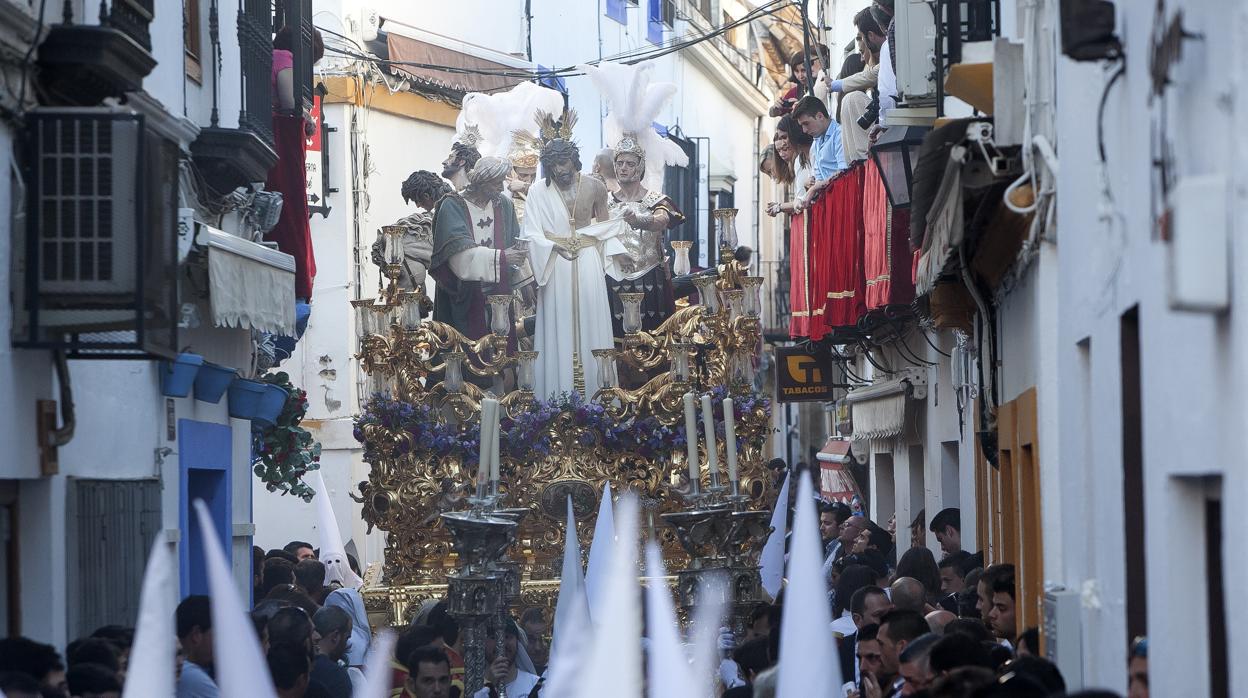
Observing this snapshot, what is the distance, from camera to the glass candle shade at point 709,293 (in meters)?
14.4

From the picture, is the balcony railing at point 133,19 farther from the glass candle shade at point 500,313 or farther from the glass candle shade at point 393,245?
the glass candle shade at point 500,313

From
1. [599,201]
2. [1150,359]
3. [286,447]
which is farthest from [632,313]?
[1150,359]

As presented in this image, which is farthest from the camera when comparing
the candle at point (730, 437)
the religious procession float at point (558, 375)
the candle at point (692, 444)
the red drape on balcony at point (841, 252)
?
the red drape on balcony at point (841, 252)

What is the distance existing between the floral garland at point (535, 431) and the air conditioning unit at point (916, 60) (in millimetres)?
2296

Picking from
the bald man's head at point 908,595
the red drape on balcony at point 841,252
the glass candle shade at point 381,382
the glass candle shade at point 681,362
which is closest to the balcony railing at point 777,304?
the red drape on balcony at point 841,252

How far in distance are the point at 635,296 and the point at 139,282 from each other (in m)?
5.40

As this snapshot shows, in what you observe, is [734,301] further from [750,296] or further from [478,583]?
[478,583]

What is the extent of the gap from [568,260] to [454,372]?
4.27ft

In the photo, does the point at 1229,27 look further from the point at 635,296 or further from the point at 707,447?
the point at 635,296

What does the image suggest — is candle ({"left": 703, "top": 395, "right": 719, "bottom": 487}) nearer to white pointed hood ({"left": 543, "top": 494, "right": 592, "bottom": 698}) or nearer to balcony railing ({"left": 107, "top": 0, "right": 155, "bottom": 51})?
white pointed hood ({"left": 543, "top": 494, "right": 592, "bottom": 698})

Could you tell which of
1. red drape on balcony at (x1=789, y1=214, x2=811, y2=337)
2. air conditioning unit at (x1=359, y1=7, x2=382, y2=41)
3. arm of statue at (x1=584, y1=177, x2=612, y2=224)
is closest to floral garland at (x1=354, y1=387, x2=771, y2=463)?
arm of statue at (x1=584, y1=177, x2=612, y2=224)

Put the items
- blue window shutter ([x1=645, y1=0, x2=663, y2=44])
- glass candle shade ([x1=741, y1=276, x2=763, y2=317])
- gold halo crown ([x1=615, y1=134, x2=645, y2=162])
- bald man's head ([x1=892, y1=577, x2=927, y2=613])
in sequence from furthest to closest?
blue window shutter ([x1=645, y1=0, x2=663, y2=44]) < gold halo crown ([x1=615, y1=134, x2=645, y2=162]) < glass candle shade ([x1=741, y1=276, x2=763, y2=317]) < bald man's head ([x1=892, y1=577, x2=927, y2=613])

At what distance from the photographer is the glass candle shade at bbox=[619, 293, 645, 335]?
14.6 metres

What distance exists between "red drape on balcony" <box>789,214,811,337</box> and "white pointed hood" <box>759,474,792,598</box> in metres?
5.31
